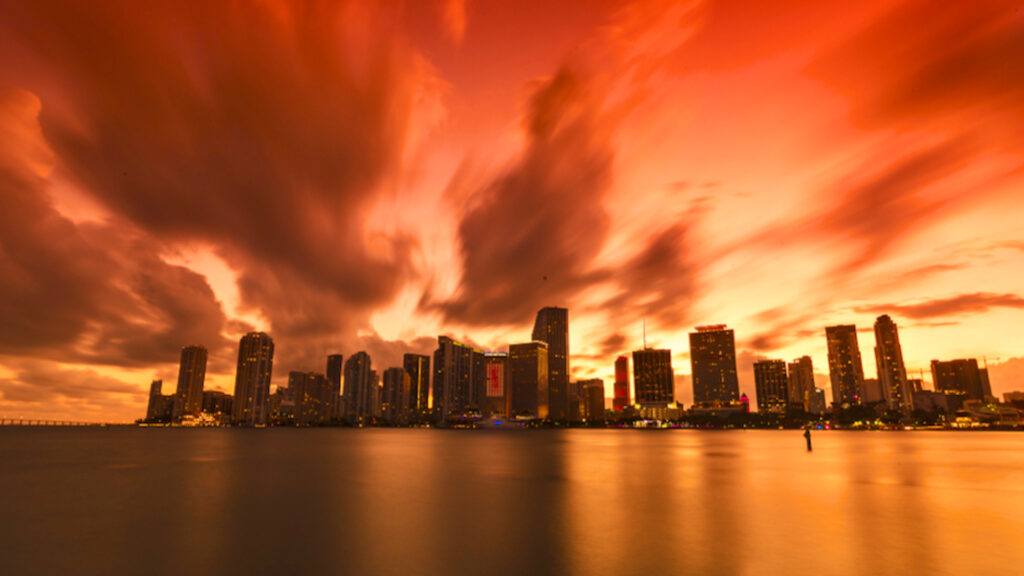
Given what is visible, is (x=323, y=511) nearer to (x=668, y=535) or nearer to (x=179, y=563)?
(x=179, y=563)

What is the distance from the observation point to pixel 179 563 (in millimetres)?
20297

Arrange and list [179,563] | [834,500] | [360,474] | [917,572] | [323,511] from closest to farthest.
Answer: [917,572] → [179,563] → [323,511] → [834,500] → [360,474]

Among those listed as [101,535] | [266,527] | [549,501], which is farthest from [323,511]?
[549,501]

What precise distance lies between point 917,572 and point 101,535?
124 ft

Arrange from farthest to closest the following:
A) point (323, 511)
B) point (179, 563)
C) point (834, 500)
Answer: point (834, 500) → point (323, 511) → point (179, 563)

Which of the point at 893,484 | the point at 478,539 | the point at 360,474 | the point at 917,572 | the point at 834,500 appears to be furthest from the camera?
the point at 360,474

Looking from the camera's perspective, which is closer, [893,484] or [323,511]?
[323,511]

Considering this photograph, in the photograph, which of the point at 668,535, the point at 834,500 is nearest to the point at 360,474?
the point at 668,535

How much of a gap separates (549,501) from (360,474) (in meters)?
29.2

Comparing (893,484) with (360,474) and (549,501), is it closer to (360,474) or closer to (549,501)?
(549,501)

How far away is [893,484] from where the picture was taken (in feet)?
149

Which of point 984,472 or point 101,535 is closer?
point 101,535

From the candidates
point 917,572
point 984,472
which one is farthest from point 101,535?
point 984,472

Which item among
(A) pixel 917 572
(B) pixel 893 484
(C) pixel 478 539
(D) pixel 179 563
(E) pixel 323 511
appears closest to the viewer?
(A) pixel 917 572
